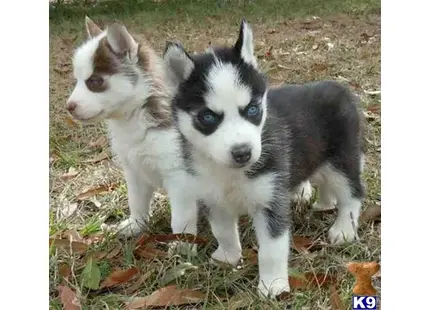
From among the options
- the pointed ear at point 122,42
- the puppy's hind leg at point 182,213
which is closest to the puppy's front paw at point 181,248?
the puppy's hind leg at point 182,213

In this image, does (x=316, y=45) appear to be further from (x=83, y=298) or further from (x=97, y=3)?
(x=83, y=298)

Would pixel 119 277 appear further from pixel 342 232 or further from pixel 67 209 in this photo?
pixel 342 232

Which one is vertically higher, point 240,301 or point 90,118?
point 90,118

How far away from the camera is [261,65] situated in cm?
166

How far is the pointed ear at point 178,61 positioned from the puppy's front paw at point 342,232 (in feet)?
1.75

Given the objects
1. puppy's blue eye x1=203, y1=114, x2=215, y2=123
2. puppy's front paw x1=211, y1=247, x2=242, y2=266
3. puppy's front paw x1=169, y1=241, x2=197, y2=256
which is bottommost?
puppy's front paw x1=211, y1=247, x2=242, y2=266

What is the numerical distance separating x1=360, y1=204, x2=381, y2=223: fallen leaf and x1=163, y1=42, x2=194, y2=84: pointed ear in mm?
584

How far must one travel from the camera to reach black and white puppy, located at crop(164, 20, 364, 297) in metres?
1.43

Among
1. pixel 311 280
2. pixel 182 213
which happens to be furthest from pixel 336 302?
pixel 182 213

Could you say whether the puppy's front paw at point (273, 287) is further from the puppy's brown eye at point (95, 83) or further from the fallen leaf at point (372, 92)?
the puppy's brown eye at point (95, 83)

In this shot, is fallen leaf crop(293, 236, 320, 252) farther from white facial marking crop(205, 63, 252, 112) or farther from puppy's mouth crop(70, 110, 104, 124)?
puppy's mouth crop(70, 110, 104, 124)

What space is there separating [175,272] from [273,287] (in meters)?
0.23

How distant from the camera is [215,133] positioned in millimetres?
1431

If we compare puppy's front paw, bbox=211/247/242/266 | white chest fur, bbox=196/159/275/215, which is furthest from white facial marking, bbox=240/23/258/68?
puppy's front paw, bbox=211/247/242/266
